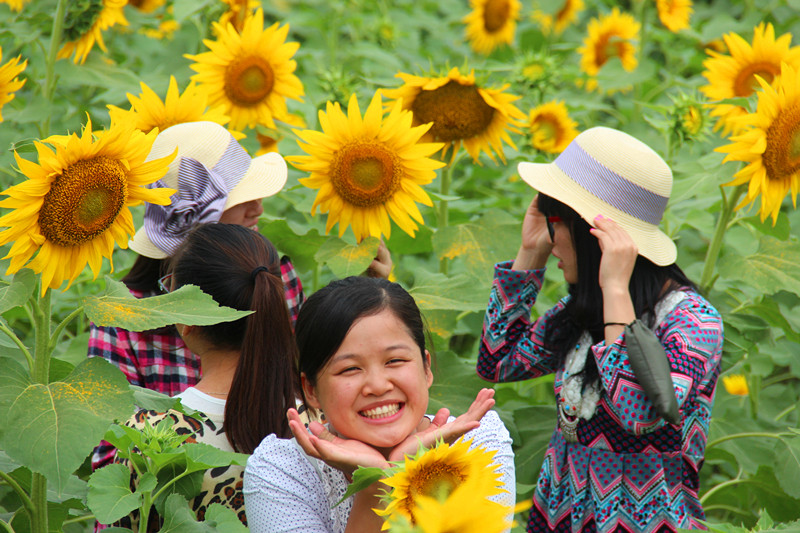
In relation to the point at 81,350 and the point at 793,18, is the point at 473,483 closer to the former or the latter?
the point at 81,350

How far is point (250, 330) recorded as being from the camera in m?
1.58

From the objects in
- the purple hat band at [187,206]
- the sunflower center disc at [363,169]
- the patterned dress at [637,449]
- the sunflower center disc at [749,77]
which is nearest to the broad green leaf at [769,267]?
the patterned dress at [637,449]

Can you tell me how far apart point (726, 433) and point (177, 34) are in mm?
2129

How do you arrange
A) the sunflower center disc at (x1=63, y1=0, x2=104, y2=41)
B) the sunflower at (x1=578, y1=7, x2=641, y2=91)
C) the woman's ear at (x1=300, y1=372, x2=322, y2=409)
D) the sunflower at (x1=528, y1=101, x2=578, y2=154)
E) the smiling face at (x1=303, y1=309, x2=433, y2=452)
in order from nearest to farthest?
the smiling face at (x1=303, y1=309, x2=433, y2=452)
the woman's ear at (x1=300, y1=372, x2=322, y2=409)
the sunflower center disc at (x1=63, y1=0, x2=104, y2=41)
the sunflower at (x1=528, y1=101, x2=578, y2=154)
the sunflower at (x1=578, y1=7, x2=641, y2=91)

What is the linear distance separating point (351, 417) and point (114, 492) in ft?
1.15

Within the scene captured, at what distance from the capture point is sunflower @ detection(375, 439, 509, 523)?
97 cm

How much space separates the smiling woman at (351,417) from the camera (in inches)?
53.1

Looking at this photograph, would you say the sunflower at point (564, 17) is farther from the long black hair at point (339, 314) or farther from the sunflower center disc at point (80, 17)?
the long black hair at point (339, 314)

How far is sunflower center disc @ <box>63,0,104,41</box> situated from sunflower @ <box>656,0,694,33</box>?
2185 mm

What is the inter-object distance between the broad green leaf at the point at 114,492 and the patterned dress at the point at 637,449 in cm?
84

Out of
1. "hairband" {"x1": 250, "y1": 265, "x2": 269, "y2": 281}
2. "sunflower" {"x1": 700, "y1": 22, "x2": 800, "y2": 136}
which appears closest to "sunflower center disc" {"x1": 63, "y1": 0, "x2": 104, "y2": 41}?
"hairband" {"x1": 250, "y1": 265, "x2": 269, "y2": 281}

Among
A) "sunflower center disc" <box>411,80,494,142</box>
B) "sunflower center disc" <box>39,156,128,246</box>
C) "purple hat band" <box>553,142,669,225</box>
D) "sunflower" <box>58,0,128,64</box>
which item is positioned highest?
"sunflower" <box>58,0,128,64</box>

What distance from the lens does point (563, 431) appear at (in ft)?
6.07

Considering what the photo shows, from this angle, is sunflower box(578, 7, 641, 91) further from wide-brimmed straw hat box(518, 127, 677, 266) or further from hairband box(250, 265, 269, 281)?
hairband box(250, 265, 269, 281)
